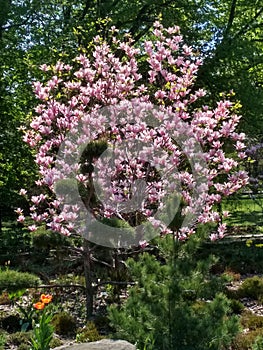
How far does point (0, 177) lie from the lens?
31.3 ft

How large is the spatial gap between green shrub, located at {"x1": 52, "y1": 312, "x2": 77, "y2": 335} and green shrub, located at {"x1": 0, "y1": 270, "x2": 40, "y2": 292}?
434 millimetres

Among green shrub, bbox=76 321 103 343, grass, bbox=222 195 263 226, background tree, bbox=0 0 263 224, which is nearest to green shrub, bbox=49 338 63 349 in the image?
green shrub, bbox=76 321 103 343

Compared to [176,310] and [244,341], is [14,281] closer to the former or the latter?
[176,310]

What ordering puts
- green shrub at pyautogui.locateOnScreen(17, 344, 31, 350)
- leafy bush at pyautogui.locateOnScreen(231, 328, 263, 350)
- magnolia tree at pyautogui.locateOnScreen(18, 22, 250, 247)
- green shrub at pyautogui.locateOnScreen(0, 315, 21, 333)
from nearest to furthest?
1. leafy bush at pyautogui.locateOnScreen(231, 328, 263, 350)
2. green shrub at pyautogui.locateOnScreen(17, 344, 31, 350)
3. magnolia tree at pyautogui.locateOnScreen(18, 22, 250, 247)
4. green shrub at pyautogui.locateOnScreen(0, 315, 21, 333)

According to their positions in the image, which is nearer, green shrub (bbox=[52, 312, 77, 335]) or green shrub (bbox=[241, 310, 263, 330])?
green shrub (bbox=[241, 310, 263, 330])

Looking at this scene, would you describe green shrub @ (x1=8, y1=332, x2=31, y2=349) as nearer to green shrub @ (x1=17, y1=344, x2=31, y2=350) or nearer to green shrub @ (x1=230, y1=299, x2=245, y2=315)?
green shrub @ (x1=17, y1=344, x2=31, y2=350)

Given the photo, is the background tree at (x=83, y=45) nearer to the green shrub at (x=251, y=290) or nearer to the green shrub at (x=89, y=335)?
the green shrub at (x=251, y=290)

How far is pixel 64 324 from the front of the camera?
4.88m

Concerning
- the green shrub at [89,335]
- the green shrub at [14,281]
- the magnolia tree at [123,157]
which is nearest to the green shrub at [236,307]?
the magnolia tree at [123,157]

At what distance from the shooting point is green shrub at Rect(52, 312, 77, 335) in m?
4.85

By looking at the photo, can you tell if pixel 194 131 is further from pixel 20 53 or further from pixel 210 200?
pixel 20 53

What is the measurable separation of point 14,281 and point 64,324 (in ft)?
2.12

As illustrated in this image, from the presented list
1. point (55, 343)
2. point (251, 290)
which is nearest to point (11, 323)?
point (55, 343)

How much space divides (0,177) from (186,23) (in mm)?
4549
